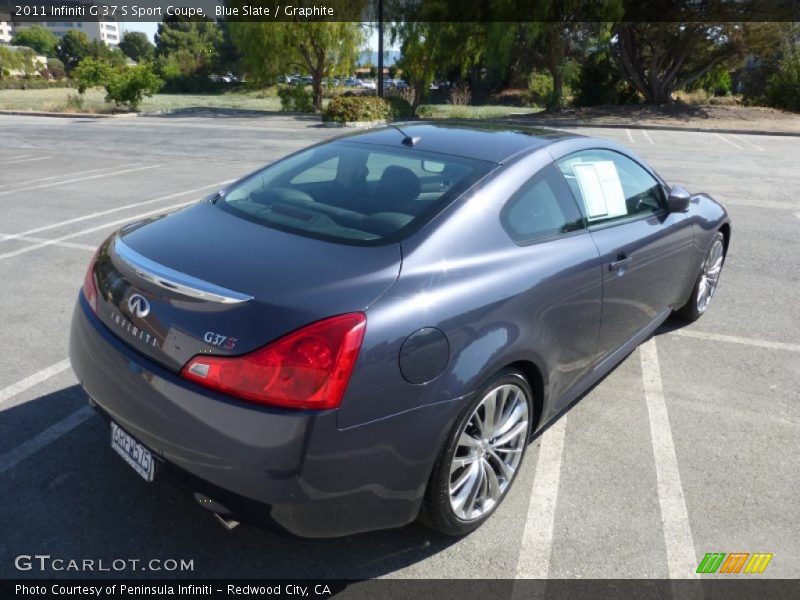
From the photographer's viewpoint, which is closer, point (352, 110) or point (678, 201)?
point (678, 201)

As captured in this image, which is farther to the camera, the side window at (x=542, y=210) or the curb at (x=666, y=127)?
the curb at (x=666, y=127)

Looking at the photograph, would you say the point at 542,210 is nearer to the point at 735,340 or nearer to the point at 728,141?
the point at 735,340

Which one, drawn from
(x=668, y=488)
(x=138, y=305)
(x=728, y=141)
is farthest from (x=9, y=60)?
(x=668, y=488)

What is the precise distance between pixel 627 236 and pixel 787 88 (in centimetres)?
3187

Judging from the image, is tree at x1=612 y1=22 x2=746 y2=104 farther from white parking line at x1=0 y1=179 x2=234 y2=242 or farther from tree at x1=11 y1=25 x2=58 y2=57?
tree at x1=11 y1=25 x2=58 y2=57

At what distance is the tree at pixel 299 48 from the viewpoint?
99.8 ft

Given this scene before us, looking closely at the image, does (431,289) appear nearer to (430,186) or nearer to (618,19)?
(430,186)

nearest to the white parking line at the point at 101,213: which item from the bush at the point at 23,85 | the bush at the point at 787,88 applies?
the bush at the point at 787,88

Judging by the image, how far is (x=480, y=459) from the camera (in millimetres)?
2684

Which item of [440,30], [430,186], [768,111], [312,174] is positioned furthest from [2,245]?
[768,111]

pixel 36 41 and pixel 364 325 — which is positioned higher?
pixel 36 41

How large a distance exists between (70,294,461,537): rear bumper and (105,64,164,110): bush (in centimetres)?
3236

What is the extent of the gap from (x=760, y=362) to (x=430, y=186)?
289cm

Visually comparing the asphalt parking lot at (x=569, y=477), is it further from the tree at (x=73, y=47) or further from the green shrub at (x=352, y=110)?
the tree at (x=73, y=47)
